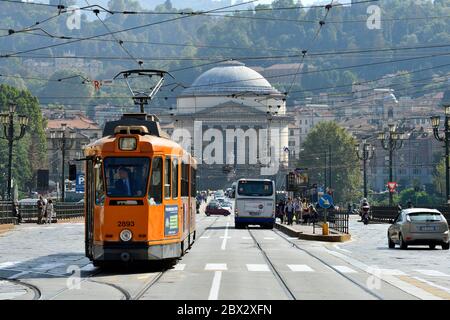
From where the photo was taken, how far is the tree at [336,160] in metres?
154

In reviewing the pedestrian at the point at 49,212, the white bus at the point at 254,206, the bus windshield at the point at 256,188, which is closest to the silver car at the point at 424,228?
the white bus at the point at 254,206

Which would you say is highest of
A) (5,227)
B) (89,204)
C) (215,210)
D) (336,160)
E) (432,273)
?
(336,160)

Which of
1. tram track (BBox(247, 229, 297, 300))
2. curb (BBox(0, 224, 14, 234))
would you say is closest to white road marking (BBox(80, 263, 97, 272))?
tram track (BBox(247, 229, 297, 300))

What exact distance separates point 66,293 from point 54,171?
520ft

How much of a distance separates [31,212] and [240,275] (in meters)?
46.5

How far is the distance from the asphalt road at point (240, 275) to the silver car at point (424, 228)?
1.37 ft

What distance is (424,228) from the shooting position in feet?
119

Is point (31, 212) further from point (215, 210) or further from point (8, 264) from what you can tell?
point (8, 264)

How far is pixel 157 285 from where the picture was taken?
20.3 metres

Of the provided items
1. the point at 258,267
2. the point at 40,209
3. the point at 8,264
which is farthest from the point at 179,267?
the point at 40,209

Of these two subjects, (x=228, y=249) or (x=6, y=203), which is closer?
(x=228, y=249)

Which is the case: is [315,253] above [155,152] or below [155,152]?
below
